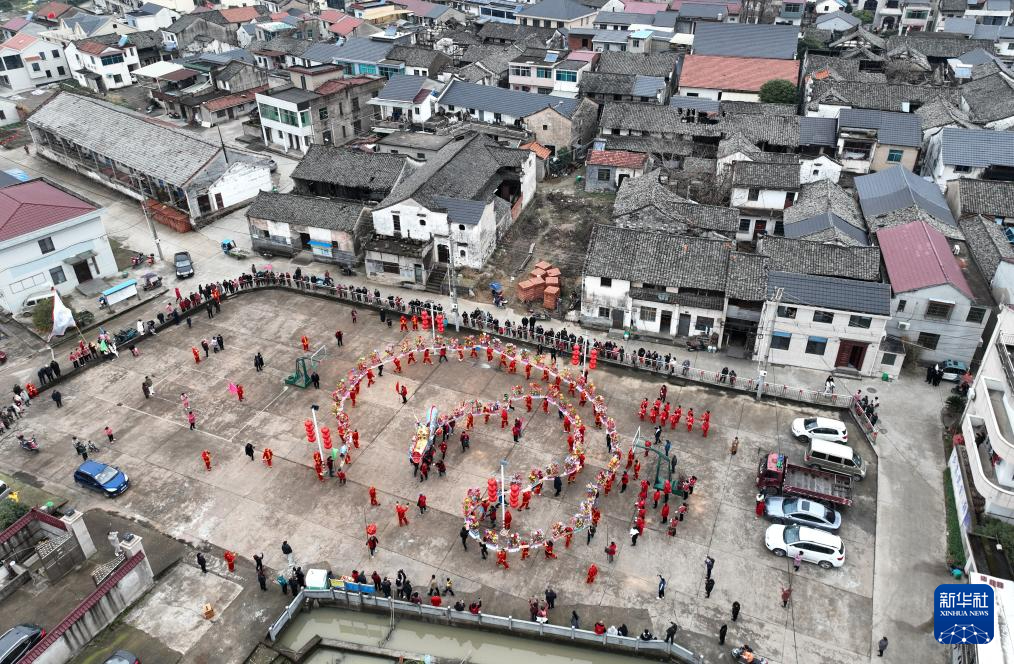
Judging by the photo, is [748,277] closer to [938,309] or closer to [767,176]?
[938,309]

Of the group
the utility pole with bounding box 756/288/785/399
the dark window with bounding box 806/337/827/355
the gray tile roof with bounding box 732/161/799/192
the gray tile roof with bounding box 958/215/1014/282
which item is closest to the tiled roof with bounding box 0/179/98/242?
the utility pole with bounding box 756/288/785/399

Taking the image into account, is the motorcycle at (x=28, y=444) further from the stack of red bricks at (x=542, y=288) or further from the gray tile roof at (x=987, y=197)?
the gray tile roof at (x=987, y=197)

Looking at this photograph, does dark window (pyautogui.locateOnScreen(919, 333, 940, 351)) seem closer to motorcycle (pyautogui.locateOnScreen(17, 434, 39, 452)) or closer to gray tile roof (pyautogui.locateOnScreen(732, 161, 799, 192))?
gray tile roof (pyautogui.locateOnScreen(732, 161, 799, 192))

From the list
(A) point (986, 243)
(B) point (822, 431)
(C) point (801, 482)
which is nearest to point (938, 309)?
(A) point (986, 243)

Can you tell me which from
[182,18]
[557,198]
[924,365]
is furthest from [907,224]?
[182,18]

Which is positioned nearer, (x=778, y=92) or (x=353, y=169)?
(x=353, y=169)

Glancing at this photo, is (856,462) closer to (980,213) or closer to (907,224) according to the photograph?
(907,224)

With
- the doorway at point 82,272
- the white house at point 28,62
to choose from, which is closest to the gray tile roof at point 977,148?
the doorway at point 82,272
